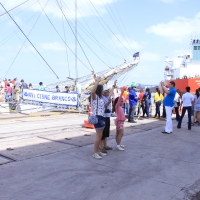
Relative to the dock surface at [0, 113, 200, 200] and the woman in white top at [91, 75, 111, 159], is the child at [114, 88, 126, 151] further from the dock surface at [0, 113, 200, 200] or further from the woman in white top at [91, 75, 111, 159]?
the woman in white top at [91, 75, 111, 159]

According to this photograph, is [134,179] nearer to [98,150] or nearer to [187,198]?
[187,198]

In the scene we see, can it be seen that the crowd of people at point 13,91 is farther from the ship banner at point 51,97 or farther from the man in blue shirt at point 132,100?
the man in blue shirt at point 132,100

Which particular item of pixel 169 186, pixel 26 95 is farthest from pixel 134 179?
pixel 26 95

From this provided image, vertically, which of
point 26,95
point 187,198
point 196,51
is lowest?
point 187,198

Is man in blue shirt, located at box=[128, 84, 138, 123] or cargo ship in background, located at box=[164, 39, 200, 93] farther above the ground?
cargo ship in background, located at box=[164, 39, 200, 93]

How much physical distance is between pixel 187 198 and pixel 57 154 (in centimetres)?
304

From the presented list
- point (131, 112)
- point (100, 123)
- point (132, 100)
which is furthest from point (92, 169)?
point (131, 112)

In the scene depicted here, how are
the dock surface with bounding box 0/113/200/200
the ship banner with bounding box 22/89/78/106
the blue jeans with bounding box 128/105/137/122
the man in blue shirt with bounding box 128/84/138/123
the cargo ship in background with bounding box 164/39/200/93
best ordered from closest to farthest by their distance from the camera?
the dock surface with bounding box 0/113/200/200 < the man in blue shirt with bounding box 128/84/138/123 < the blue jeans with bounding box 128/105/137/122 < the ship banner with bounding box 22/89/78/106 < the cargo ship in background with bounding box 164/39/200/93

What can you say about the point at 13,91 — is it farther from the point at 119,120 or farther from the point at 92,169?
the point at 92,169

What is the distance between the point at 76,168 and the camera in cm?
518

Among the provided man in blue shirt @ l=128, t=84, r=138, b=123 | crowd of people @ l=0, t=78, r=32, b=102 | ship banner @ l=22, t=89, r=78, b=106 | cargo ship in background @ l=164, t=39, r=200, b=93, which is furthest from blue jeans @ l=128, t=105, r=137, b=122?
cargo ship in background @ l=164, t=39, r=200, b=93

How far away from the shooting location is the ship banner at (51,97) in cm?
1609

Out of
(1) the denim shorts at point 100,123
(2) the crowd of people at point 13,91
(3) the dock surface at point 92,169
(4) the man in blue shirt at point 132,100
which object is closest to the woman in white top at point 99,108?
(1) the denim shorts at point 100,123

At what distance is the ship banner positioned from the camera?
16.1 metres
